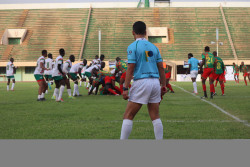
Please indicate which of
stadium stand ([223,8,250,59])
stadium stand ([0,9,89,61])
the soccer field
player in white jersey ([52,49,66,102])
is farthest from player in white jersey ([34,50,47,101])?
stadium stand ([223,8,250,59])

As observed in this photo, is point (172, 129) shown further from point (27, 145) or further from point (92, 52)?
point (92, 52)

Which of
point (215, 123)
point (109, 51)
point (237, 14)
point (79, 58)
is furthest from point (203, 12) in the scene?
point (215, 123)

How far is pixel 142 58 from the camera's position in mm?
5477

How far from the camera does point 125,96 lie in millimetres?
5645

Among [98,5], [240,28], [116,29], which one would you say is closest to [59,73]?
[116,29]

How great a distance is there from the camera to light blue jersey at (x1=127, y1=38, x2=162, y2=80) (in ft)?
17.9

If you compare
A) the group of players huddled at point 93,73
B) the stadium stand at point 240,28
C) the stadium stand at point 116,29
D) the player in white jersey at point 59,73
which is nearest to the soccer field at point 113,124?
the player in white jersey at point 59,73

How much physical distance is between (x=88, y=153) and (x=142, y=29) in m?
2.41

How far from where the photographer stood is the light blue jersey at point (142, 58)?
544 centimetres

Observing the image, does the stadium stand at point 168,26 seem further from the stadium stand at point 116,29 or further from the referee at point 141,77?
the referee at point 141,77

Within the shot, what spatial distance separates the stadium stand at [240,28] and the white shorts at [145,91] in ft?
161

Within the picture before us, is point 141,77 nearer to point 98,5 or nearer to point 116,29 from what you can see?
point 116,29

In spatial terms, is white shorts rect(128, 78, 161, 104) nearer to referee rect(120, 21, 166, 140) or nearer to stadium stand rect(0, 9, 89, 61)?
referee rect(120, 21, 166, 140)

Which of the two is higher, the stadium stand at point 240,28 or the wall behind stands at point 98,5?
the wall behind stands at point 98,5
